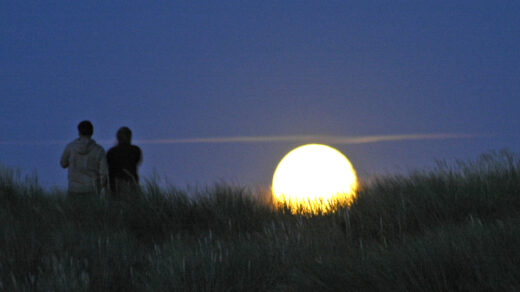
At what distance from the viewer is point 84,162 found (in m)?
8.55

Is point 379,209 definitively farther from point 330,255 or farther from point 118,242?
point 118,242

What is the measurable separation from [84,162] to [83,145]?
29 centimetres

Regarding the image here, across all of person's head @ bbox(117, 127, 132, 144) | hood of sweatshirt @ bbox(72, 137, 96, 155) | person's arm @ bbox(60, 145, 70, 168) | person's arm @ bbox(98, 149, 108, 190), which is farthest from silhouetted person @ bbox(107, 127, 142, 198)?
person's arm @ bbox(60, 145, 70, 168)

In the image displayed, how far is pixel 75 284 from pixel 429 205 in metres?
4.57

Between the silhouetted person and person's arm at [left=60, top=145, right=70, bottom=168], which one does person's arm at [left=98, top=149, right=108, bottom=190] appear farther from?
person's arm at [left=60, top=145, right=70, bottom=168]

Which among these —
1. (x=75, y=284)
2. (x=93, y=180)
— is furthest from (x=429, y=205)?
(x=93, y=180)

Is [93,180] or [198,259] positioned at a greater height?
[93,180]

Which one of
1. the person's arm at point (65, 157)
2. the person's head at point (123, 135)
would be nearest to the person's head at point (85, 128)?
the person's arm at point (65, 157)

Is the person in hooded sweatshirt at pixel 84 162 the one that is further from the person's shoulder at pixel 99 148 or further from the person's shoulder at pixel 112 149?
the person's shoulder at pixel 112 149

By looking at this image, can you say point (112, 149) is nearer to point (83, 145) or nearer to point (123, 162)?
point (123, 162)

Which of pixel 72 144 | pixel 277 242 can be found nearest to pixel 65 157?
pixel 72 144

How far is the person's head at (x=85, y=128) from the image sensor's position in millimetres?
8539

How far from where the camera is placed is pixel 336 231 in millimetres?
5770

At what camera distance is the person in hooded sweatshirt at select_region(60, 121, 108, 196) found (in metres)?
8.55
